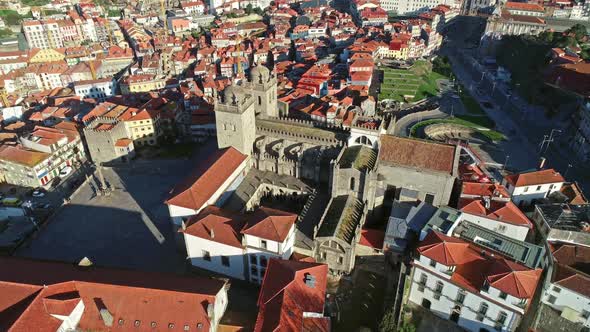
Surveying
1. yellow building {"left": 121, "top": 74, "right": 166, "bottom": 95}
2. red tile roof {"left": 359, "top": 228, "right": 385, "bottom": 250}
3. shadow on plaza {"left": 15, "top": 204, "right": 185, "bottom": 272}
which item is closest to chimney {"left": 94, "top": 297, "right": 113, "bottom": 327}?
shadow on plaza {"left": 15, "top": 204, "right": 185, "bottom": 272}

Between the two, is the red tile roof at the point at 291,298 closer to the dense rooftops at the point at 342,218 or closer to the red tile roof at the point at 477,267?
the dense rooftops at the point at 342,218

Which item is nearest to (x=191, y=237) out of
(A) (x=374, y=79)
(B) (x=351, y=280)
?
(B) (x=351, y=280)

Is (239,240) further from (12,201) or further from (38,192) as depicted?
(38,192)

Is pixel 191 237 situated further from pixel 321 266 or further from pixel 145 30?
pixel 145 30

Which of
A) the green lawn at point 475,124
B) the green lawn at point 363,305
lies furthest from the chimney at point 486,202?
the green lawn at point 475,124

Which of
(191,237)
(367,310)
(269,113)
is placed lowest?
(367,310)

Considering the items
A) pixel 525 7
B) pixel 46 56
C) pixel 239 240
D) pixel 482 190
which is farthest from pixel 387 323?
pixel 46 56
